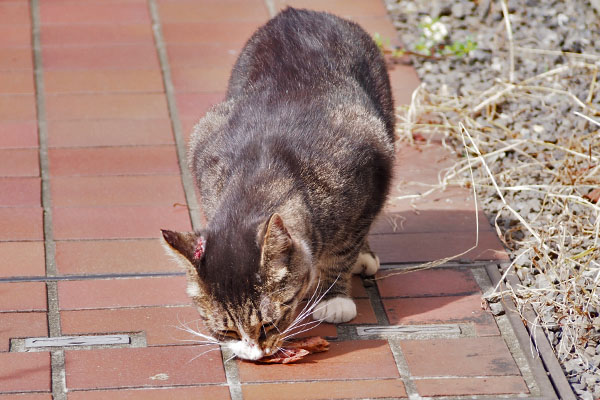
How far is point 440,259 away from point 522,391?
0.82 metres

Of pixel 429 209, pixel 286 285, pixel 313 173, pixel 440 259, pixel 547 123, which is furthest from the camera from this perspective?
pixel 547 123

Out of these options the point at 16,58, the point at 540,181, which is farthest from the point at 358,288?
the point at 16,58

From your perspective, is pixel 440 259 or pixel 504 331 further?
pixel 440 259

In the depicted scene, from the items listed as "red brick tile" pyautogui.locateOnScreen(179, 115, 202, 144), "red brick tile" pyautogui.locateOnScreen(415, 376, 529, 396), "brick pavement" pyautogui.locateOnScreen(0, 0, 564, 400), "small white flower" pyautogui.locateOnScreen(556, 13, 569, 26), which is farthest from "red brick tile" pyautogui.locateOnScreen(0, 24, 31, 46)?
"red brick tile" pyautogui.locateOnScreen(415, 376, 529, 396)

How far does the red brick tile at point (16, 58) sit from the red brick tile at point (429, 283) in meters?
2.37

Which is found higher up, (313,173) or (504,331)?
(313,173)

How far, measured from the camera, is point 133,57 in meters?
4.95

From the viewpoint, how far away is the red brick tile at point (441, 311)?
10.9 ft

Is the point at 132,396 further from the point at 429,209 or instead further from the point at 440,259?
the point at 429,209

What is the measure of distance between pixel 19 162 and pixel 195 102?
950 millimetres

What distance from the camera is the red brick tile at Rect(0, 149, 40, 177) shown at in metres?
4.00

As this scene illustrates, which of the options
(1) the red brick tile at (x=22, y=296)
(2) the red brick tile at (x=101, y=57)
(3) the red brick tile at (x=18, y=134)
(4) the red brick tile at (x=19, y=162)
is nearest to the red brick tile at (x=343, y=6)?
(2) the red brick tile at (x=101, y=57)

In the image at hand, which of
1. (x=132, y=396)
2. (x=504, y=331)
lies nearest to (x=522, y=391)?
(x=504, y=331)

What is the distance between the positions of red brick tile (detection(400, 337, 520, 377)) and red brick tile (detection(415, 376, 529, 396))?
3cm
